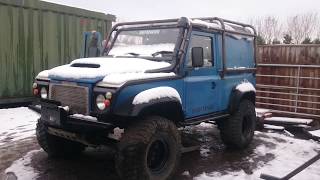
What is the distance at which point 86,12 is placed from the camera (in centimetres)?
1088

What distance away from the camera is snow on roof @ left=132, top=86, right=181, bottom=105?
4562mm

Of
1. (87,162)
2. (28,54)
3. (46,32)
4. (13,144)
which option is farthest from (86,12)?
(87,162)

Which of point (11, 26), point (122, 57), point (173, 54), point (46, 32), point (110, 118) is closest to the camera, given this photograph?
point (110, 118)

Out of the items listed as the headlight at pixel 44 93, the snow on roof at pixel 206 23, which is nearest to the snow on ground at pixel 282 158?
the snow on roof at pixel 206 23

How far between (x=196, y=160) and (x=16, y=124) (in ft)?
13.6

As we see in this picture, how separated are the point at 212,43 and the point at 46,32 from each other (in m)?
5.33

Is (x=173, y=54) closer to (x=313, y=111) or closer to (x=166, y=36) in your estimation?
(x=166, y=36)

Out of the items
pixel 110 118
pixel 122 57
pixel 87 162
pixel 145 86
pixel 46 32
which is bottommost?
pixel 87 162

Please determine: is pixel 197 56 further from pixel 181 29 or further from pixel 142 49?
pixel 142 49

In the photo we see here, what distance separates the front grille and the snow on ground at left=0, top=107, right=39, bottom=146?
7.82ft

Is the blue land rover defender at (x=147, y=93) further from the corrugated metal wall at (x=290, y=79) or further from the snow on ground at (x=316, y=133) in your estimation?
the corrugated metal wall at (x=290, y=79)

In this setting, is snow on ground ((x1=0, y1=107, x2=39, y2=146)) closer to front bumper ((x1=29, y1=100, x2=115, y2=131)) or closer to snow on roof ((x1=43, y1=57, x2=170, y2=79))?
front bumper ((x1=29, y1=100, x2=115, y2=131))

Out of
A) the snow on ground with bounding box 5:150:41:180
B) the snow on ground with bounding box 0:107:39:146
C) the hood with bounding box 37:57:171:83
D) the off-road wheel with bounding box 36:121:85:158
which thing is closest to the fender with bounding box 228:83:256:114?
the hood with bounding box 37:57:171:83

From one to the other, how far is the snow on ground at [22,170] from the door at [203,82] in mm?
2259
